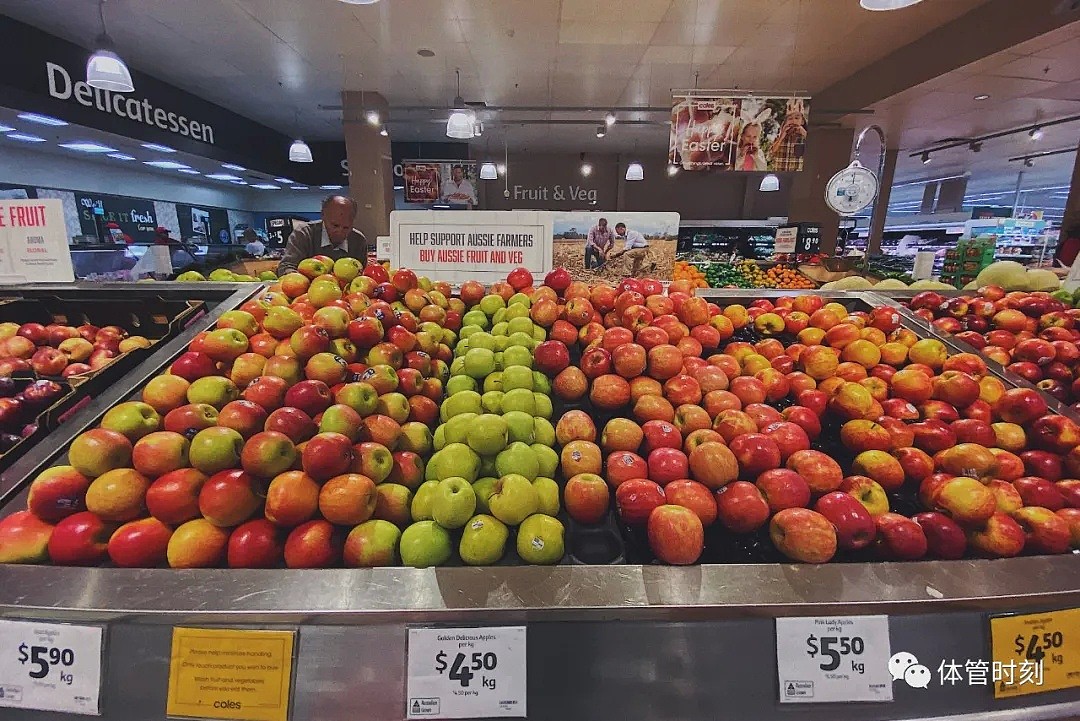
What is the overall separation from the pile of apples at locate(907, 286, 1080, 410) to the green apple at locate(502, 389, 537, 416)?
1632 millimetres

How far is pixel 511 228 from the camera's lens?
84.2 inches

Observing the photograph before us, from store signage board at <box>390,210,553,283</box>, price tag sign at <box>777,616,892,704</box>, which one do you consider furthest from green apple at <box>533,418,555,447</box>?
store signage board at <box>390,210,553,283</box>

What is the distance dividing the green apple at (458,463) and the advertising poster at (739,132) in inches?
228

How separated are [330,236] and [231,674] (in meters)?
4.00

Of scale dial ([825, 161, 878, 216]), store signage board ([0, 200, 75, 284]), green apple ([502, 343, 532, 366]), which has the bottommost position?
green apple ([502, 343, 532, 366])

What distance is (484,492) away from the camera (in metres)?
1.07

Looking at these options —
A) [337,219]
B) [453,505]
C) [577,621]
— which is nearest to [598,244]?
[453,505]

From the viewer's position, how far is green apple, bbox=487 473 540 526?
994 mm

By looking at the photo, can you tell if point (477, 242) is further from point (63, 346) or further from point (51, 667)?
point (51, 667)

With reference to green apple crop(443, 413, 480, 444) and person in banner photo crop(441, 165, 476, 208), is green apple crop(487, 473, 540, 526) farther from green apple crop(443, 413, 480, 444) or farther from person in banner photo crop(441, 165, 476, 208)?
person in banner photo crop(441, 165, 476, 208)

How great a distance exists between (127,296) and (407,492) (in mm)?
1866

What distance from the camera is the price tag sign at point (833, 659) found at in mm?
855

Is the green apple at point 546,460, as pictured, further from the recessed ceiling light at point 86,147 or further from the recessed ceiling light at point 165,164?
the recessed ceiling light at point 165,164

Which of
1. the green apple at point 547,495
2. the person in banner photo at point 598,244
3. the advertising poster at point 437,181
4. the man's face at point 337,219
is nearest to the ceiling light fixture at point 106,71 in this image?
the man's face at point 337,219
